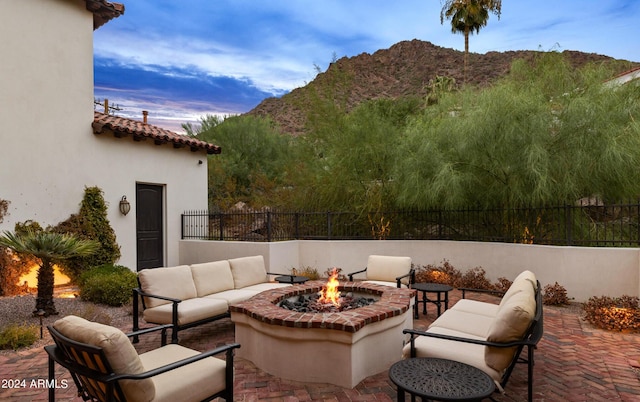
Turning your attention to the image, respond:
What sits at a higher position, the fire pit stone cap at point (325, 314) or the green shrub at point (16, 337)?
the fire pit stone cap at point (325, 314)

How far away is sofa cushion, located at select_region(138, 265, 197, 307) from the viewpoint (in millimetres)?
4691

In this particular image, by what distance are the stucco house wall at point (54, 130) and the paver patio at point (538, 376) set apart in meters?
4.64

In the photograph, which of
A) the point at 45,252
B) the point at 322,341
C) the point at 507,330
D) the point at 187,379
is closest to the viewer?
the point at 187,379

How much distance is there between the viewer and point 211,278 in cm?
545

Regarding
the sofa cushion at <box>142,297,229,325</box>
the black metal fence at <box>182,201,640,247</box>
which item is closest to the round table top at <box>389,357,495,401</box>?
the sofa cushion at <box>142,297,229,325</box>

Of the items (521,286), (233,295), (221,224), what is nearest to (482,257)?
(521,286)

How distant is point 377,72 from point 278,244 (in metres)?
26.3

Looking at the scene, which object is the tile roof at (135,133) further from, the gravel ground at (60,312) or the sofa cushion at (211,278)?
the sofa cushion at (211,278)

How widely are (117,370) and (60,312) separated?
466 centimetres

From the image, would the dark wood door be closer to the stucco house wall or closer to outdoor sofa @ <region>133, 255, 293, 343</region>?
the stucco house wall

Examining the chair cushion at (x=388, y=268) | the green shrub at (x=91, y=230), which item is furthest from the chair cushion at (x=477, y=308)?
the green shrub at (x=91, y=230)

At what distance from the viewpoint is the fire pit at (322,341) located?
11.0 feet

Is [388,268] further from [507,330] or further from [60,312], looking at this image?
[60,312]

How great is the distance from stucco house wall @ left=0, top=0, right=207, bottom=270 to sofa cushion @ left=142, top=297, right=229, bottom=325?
16.2ft
